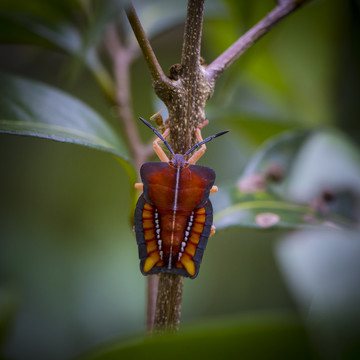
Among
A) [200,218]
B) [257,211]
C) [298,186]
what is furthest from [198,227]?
[298,186]

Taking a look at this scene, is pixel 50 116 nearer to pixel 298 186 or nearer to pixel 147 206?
pixel 147 206

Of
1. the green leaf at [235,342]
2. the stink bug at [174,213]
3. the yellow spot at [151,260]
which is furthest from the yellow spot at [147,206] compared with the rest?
the green leaf at [235,342]

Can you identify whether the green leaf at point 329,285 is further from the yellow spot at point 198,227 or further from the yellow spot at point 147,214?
the yellow spot at point 147,214

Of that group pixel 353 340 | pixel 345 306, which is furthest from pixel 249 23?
pixel 353 340

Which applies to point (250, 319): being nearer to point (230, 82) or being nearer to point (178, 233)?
point (178, 233)

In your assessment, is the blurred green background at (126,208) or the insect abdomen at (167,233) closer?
the insect abdomen at (167,233)

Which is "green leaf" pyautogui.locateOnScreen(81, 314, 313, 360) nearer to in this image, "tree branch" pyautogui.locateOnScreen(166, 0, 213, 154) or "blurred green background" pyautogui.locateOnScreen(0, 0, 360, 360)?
"tree branch" pyautogui.locateOnScreen(166, 0, 213, 154)
